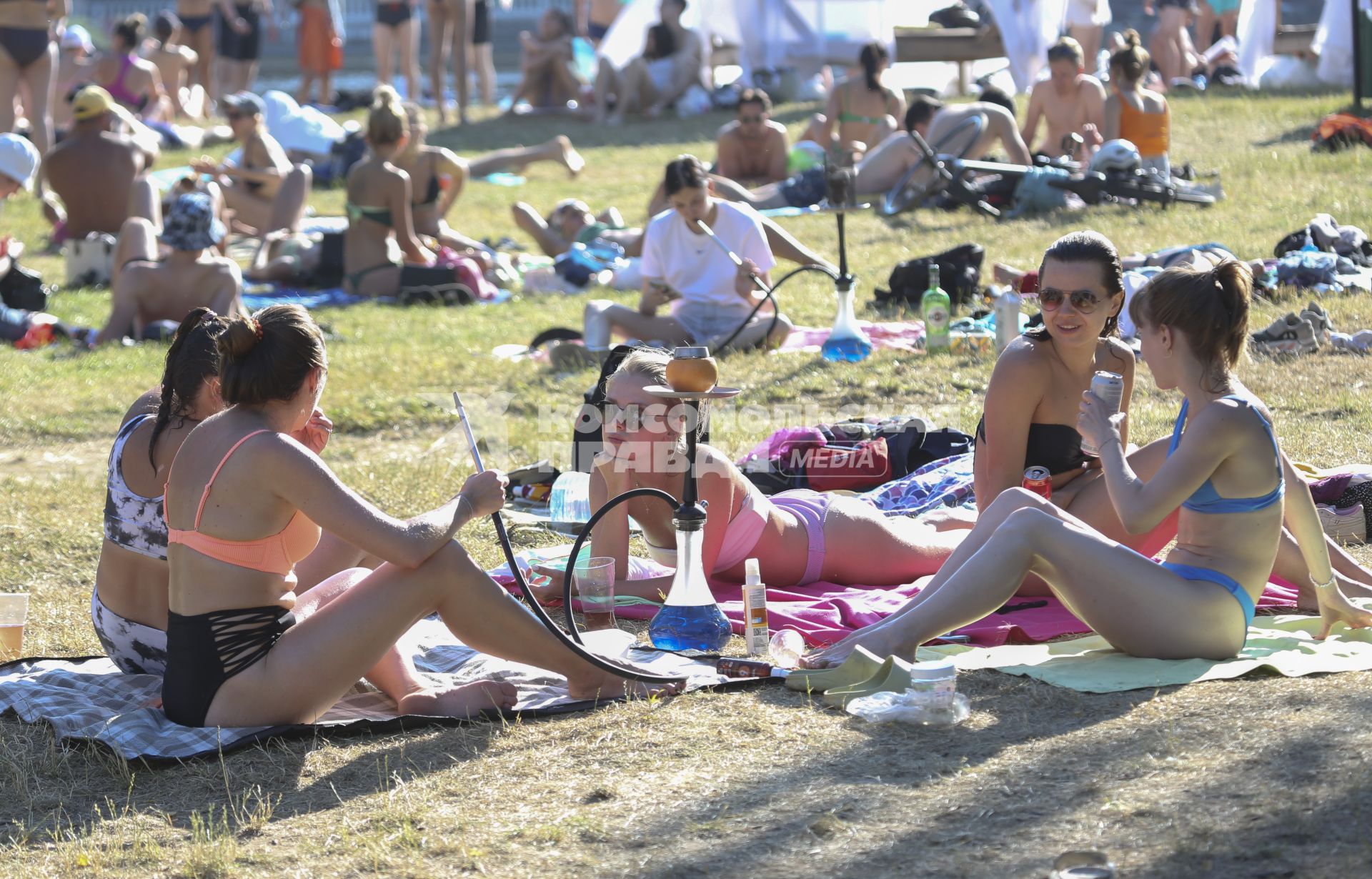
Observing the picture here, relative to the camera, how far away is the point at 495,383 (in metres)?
8.45

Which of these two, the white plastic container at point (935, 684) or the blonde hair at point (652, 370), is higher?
the blonde hair at point (652, 370)

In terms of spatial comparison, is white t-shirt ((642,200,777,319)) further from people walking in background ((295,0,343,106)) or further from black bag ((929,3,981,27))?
people walking in background ((295,0,343,106))

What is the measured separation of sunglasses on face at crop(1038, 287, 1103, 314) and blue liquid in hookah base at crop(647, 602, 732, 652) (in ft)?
4.29

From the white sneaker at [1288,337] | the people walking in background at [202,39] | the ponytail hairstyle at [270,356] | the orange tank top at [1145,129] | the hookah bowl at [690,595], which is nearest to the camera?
the ponytail hairstyle at [270,356]

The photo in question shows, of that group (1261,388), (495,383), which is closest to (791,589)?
(1261,388)

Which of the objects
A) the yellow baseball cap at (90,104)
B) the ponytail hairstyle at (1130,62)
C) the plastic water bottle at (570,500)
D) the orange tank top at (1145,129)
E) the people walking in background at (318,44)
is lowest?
the plastic water bottle at (570,500)

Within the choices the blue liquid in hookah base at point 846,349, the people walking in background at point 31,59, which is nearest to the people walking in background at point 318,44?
the people walking in background at point 31,59

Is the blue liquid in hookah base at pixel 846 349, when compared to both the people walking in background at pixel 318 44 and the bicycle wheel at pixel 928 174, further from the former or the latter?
the people walking in background at pixel 318 44

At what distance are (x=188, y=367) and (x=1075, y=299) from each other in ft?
8.03

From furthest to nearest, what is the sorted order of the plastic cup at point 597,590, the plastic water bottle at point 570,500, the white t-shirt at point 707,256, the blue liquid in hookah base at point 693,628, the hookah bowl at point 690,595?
the white t-shirt at point 707,256 → the plastic water bottle at point 570,500 → the plastic cup at point 597,590 → the blue liquid in hookah base at point 693,628 → the hookah bowl at point 690,595

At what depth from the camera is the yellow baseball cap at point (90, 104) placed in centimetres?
1123

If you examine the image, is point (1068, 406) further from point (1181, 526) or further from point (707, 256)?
point (707, 256)

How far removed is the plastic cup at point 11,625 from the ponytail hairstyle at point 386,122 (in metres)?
6.62

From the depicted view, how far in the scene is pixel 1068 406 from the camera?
4.55 m
